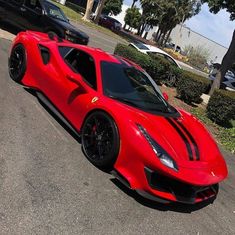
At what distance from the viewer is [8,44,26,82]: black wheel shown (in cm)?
762

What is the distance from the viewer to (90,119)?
5.74m

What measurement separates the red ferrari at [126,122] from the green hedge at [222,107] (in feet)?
19.5

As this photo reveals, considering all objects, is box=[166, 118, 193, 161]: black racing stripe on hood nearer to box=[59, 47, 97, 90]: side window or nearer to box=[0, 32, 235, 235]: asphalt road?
box=[0, 32, 235, 235]: asphalt road

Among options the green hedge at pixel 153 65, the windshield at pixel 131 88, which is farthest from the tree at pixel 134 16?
the windshield at pixel 131 88

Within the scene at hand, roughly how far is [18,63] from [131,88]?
8.67 ft

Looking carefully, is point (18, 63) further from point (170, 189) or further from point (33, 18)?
point (33, 18)

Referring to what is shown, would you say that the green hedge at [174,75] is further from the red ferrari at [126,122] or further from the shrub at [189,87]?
the red ferrari at [126,122]

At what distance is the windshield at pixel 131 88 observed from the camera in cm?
591

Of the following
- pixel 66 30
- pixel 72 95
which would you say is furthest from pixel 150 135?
pixel 66 30

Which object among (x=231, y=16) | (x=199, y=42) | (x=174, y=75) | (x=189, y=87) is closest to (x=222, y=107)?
(x=189, y=87)

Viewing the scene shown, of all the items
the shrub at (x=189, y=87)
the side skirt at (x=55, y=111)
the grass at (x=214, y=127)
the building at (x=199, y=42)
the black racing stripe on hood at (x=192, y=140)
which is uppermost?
the black racing stripe on hood at (x=192, y=140)

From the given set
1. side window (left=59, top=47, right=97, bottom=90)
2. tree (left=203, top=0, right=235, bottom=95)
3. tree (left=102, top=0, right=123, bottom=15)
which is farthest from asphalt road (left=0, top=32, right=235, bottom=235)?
tree (left=102, top=0, right=123, bottom=15)

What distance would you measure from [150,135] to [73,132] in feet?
5.08

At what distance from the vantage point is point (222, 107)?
40.9 ft
